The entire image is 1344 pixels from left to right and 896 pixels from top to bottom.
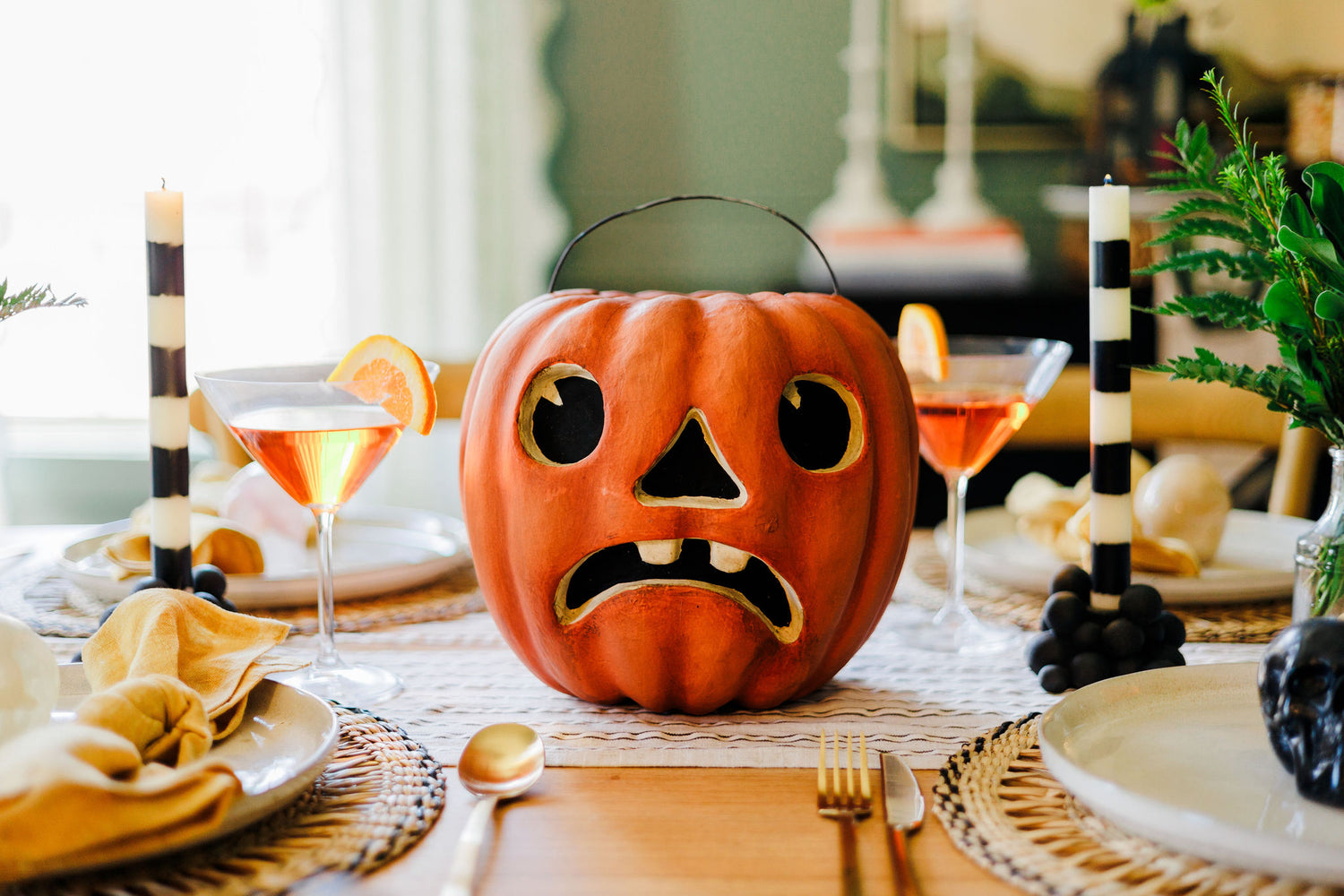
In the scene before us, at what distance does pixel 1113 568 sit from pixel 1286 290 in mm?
246

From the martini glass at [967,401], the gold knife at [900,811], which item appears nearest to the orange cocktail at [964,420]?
the martini glass at [967,401]

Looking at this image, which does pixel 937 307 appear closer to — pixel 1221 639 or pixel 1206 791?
pixel 1221 639

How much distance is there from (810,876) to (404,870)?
0.21 meters

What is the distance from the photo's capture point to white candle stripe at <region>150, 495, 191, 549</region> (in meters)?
0.93

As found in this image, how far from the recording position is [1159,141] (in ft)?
10.6

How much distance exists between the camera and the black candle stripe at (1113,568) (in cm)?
89

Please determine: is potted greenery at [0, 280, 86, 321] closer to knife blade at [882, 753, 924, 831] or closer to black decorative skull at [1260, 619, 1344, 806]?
knife blade at [882, 753, 924, 831]

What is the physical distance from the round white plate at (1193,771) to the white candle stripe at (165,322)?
73 centimetres

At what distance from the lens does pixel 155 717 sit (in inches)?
24.6

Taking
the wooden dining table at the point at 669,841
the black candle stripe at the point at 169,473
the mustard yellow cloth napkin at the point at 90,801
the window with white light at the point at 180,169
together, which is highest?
the window with white light at the point at 180,169

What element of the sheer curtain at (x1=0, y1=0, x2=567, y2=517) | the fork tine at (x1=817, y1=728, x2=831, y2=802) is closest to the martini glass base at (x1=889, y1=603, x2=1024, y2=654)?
the fork tine at (x1=817, y1=728, x2=831, y2=802)

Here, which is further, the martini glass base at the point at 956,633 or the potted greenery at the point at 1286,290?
the martini glass base at the point at 956,633

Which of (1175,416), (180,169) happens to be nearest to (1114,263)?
(1175,416)

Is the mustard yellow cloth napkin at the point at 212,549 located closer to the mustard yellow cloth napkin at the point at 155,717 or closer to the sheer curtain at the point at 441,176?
the mustard yellow cloth napkin at the point at 155,717
